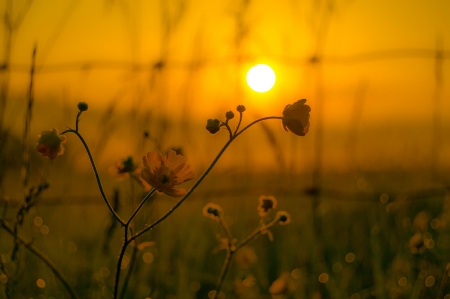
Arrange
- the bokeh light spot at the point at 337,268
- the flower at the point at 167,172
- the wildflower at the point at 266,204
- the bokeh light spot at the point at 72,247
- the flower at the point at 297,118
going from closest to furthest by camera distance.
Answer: the flower at the point at 167,172, the flower at the point at 297,118, the wildflower at the point at 266,204, the bokeh light spot at the point at 337,268, the bokeh light spot at the point at 72,247

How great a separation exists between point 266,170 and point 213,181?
0.39 m

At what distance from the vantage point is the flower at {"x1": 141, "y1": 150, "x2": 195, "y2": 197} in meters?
0.86

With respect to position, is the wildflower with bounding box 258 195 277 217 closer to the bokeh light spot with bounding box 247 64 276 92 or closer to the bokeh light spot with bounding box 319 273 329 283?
the bokeh light spot with bounding box 319 273 329 283

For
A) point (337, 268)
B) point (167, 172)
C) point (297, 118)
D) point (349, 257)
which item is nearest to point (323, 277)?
point (337, 268)

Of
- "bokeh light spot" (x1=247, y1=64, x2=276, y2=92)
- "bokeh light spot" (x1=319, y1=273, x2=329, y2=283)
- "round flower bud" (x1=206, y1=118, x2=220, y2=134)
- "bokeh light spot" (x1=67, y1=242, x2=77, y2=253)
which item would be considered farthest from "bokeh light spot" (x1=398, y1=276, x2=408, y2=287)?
"bokeh light spot" (x1=67, y1=242, x2=77, y2=253)

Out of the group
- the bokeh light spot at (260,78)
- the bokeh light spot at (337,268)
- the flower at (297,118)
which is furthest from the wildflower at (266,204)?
the bokeh light spot at (260,78)

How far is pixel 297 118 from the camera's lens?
38.4 inches

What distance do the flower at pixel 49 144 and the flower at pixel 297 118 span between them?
403 mm

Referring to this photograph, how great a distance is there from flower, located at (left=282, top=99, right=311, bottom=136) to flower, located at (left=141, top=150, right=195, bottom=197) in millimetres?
207

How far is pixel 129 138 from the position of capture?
2.06 m

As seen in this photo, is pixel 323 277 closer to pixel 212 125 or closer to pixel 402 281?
pixel 402 281

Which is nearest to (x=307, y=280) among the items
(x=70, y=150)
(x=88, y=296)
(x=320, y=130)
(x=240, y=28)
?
(x=320, y=130)

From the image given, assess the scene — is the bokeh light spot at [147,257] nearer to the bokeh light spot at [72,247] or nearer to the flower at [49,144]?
the bokeh light spot at [72,247]

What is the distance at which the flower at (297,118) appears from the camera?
3.19ft
